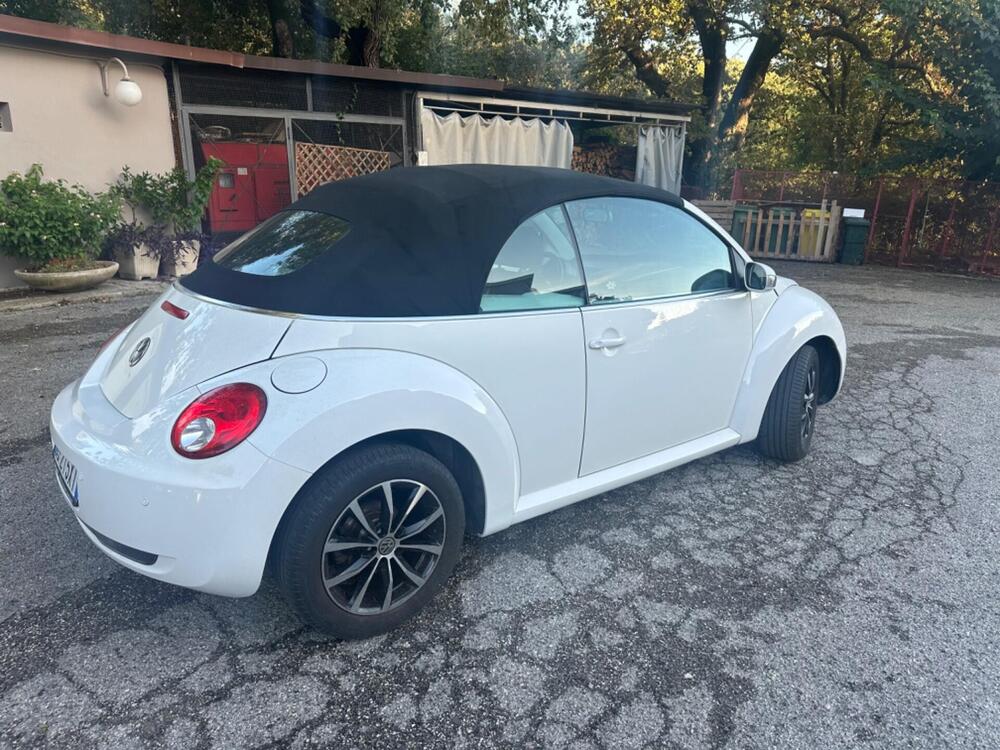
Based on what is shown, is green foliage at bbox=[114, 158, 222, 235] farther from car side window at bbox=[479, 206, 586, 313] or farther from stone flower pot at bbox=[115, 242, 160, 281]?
car side window at bbox=[479, 206, 586, 313]

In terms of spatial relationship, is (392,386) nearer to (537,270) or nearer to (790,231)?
(537,270)

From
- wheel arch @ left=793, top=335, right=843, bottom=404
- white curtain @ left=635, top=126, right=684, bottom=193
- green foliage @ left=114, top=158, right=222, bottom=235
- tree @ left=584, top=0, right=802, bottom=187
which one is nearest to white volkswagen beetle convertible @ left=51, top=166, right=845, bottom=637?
wheel arch @ left=793, top=335, right=843, bottom=404

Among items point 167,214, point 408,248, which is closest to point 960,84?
point 167,214

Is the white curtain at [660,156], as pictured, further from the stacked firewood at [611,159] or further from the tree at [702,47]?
the tree at [702,47]

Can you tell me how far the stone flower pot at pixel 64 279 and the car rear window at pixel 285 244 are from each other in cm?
579

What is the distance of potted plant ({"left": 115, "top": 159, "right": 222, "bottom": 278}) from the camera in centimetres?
829

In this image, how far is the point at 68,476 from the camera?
7.13 feet

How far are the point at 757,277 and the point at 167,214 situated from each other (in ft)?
26.2

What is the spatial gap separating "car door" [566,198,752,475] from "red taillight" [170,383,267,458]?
4.14 feet

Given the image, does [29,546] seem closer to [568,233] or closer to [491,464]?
[491,464]

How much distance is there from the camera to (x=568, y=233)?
2.67m

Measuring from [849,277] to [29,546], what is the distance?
477 inches

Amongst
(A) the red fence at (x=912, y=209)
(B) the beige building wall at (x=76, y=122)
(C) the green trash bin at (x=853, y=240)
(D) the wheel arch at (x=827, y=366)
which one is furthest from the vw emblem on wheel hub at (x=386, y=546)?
(A) the red fence at (x=912, y=209)

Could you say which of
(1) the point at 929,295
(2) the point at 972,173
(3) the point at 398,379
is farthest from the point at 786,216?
(3) the point at 398,379
